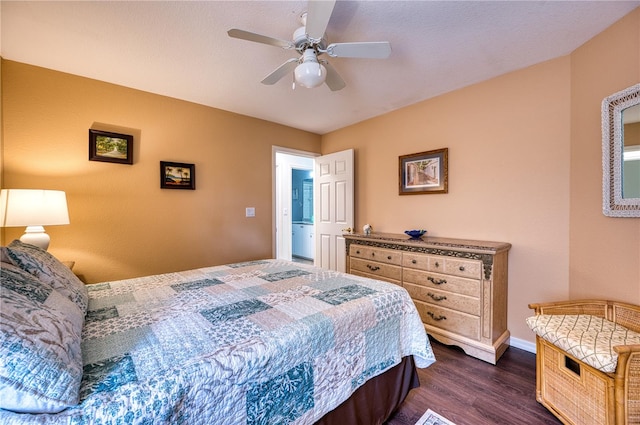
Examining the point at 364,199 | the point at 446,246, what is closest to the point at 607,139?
the point at 446,246

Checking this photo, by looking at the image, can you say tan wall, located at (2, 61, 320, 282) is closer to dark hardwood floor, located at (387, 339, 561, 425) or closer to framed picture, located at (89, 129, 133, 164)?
framed picture, located at (89, 129, 133, 164)

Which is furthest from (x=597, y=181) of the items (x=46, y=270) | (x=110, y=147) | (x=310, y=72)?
(x=110, y=147)

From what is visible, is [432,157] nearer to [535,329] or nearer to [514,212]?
[514,212]

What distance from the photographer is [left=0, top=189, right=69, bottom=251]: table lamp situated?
178 centimetres

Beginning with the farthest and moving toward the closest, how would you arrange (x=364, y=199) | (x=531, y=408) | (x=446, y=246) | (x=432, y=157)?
1. (x=364, y=199)
2. (x=432, y=157)
3. (x=446, y=246)
4. (x=531, y=408)

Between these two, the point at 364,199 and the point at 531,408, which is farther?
the point at 364,199

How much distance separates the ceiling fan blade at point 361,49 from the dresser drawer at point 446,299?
1989mm

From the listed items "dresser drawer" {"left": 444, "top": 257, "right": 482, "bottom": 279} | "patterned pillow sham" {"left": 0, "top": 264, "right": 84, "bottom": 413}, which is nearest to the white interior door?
"dresser drawer" {"left": 444, "top": 257, "right": 482, "bottom": 279}

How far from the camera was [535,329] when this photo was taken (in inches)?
65.9

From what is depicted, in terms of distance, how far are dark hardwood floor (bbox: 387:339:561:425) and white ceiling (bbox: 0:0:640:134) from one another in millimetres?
2452

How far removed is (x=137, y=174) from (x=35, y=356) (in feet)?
7.83

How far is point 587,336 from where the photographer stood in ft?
4.80

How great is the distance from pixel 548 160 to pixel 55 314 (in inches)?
125

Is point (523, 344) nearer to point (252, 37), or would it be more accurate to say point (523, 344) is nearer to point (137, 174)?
point (252, 37)
